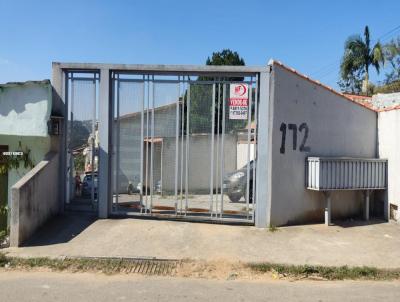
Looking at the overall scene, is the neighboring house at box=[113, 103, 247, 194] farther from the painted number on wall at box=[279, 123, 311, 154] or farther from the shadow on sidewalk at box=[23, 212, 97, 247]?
the shadow on sidewalk at box=[23, 212, 97, 247]

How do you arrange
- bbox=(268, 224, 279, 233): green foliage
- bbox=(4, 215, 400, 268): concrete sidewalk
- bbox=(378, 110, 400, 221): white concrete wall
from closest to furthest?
bbox=(4, 215, 400, 268): concrete sidewalk, bbox=(268, 224, 279, 233): green foliage, bbox=(378, 110, 400, 221): white concrete wall

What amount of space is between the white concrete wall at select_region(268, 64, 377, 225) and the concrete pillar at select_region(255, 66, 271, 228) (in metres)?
0.09

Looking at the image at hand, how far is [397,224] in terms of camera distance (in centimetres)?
884

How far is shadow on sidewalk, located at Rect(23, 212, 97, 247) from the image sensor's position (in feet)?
22.2

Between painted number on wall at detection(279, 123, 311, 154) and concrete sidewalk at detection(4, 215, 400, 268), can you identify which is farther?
painted number on wall at detection(279, 123, 311, 154)

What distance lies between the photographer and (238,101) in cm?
816

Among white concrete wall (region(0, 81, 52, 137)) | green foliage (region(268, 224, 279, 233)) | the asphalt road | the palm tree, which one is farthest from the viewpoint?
Result: the palm tree

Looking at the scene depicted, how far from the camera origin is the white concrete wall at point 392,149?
895 cm

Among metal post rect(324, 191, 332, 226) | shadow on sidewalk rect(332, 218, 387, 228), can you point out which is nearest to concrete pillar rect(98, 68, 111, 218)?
metal post rect(324, 191, 332, 226)

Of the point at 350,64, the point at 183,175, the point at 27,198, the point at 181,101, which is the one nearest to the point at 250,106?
the point at 181,101

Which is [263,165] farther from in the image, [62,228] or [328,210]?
[62,228]

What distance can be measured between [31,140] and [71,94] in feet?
4.22

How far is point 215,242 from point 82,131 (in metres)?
3.83

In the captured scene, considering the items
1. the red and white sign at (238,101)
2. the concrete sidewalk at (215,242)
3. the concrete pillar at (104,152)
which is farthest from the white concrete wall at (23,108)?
the red and white sign at (238,101)
